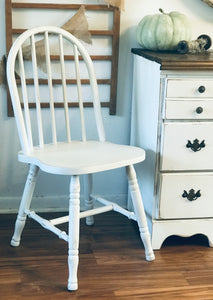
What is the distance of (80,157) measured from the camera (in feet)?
6.99

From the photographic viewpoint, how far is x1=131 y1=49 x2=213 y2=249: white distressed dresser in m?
2.21

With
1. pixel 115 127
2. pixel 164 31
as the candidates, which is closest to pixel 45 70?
pixel 115 127

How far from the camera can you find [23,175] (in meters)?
2.77

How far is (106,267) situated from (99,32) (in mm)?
1215

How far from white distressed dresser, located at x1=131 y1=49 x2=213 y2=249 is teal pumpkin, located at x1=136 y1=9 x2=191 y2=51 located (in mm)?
55

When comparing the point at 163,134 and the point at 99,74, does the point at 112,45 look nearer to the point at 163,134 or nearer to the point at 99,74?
the point at 99,74

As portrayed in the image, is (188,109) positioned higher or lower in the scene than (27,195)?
higher

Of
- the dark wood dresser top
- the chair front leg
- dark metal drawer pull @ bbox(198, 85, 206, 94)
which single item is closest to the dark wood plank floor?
the chair front leg

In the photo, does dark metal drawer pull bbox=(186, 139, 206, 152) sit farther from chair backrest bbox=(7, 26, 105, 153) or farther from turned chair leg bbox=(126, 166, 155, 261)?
chair backrest bbox=(7, 26, 105, 153)

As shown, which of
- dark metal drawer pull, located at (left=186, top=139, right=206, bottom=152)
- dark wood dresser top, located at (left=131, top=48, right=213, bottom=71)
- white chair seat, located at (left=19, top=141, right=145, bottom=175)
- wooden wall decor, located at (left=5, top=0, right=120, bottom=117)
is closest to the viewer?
white chair seat, located at (left=19, top=141, right=145, bottom=175)

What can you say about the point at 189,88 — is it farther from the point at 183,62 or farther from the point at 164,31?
the point at 164,31

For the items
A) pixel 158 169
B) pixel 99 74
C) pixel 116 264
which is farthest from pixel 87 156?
pixel 99 74

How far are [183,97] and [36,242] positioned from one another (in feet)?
3.34

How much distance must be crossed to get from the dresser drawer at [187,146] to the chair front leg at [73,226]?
49 cm
